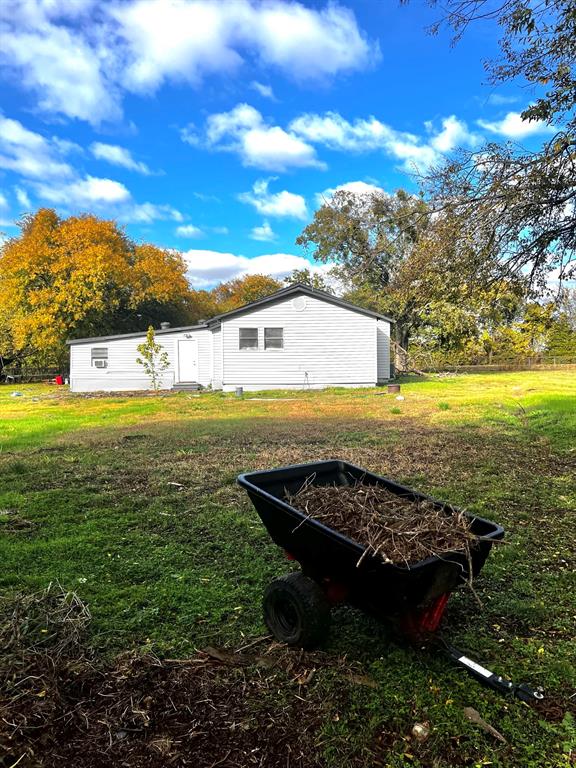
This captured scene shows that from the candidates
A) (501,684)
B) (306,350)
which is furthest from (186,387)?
(501,684)

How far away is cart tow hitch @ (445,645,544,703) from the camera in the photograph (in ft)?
7.80

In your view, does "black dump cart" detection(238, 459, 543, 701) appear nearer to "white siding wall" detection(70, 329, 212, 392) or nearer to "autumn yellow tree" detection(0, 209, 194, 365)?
"white siding wall" detection(70, 329, 212, 392)

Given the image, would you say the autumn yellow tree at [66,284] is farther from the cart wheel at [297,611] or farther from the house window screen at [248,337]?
→ the cart wheel at [297,611]

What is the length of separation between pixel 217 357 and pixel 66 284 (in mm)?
12018

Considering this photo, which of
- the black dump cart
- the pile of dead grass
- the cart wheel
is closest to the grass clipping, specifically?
the black dump cart

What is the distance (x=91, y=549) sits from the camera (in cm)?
422

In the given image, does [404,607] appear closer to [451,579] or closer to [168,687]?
[451,579]

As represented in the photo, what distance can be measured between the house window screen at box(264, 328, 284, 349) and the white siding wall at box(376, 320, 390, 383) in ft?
17.8

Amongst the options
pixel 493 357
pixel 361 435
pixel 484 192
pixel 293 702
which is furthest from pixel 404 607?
pixel 493 357

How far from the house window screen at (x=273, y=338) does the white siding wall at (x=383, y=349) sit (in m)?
5.43

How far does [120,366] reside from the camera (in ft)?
82.3

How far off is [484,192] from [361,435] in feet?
16.4

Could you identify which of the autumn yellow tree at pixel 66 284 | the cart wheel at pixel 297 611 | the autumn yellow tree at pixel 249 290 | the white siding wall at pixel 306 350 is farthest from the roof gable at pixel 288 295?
the autumn yellow tree at pixel 249 290

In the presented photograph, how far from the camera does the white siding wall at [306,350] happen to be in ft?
72.3
